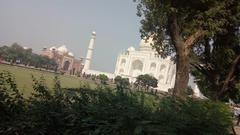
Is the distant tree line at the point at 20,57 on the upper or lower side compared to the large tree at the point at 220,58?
upper

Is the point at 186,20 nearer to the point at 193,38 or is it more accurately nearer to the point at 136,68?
the point at 193,38

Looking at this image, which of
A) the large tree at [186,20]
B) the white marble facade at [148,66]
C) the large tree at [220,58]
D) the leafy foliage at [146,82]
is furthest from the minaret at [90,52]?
the large tree at [186,20]

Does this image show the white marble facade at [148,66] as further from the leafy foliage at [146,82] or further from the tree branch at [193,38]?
the tree branch at [193,38]

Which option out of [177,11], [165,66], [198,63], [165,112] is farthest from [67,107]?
[165,66]

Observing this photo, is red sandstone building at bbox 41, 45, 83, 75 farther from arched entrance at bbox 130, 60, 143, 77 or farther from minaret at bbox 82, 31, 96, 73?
arched entrance at bbox 130, 60, 143, 77

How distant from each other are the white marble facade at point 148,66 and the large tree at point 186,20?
282 feet

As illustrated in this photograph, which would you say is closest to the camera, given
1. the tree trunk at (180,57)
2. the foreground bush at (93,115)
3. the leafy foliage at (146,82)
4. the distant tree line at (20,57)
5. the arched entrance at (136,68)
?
the foreground bush at (93,115)

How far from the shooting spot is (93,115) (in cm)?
354

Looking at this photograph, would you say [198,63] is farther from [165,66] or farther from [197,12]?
[165,66]

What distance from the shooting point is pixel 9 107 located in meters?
3.73

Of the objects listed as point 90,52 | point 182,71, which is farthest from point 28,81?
point 90,52

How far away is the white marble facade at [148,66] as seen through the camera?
335 ft

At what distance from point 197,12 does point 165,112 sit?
951 cm

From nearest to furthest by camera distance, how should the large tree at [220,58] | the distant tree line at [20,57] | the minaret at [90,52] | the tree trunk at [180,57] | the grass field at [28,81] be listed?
1. the grass field at [28,81]
2. the tree trunk at [180,57]
3. the large tree at [220,58]
4. the distant tree line at [20,57]
5. the minaret at [90,52]
